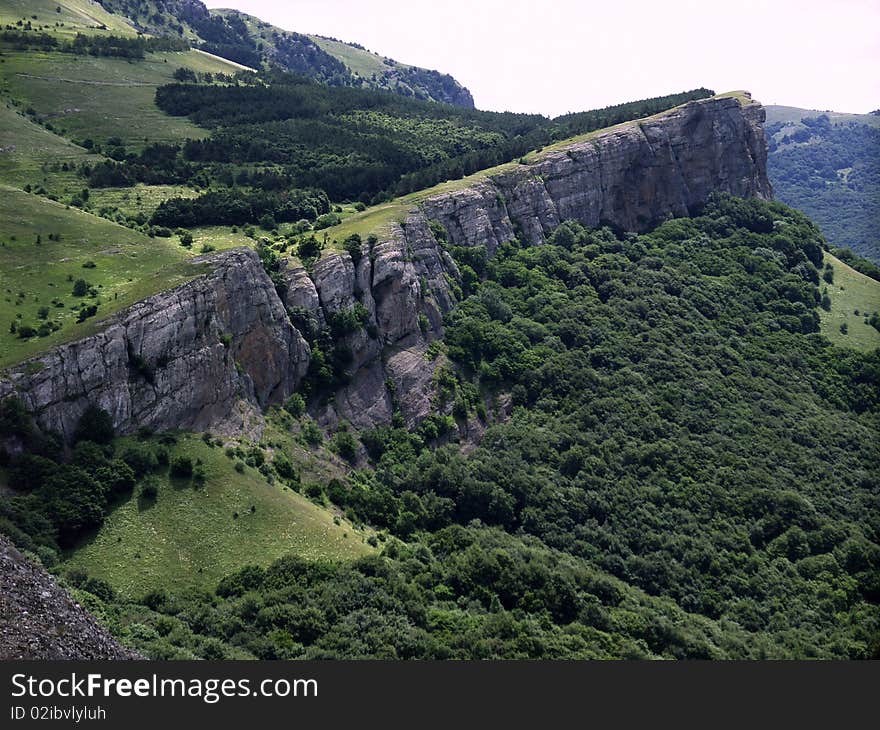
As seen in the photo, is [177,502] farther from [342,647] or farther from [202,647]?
[342,647]

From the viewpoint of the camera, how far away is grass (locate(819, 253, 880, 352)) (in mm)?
124181

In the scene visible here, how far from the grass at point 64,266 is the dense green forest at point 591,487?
969 centimetres

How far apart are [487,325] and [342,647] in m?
62.0

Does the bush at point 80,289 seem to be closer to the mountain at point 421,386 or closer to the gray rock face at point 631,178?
the mountain at point 421,386

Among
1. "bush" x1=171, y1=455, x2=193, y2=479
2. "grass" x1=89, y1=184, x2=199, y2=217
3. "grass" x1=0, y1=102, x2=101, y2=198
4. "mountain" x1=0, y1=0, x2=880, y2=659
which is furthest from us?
"grass" x1=0, y1=102, x2=101, y2=198

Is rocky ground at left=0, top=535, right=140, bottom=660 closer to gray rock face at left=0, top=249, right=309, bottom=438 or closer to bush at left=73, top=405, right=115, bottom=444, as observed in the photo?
bush at left=73, top=405, right=115, bottom=444

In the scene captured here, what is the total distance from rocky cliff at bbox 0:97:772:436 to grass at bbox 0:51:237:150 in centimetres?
6426

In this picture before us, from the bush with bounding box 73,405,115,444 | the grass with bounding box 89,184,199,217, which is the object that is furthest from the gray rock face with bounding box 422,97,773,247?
the bush with bounding box 73,405,115,444

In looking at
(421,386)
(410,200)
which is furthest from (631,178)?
(421,386)

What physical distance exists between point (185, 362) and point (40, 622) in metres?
31.8

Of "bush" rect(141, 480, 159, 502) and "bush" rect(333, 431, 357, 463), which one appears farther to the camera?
"bush" rect(333, 431, 357, 463)

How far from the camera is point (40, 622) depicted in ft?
113

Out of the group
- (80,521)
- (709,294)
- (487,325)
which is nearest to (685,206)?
(709,294)

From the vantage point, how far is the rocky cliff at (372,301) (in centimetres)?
5850
